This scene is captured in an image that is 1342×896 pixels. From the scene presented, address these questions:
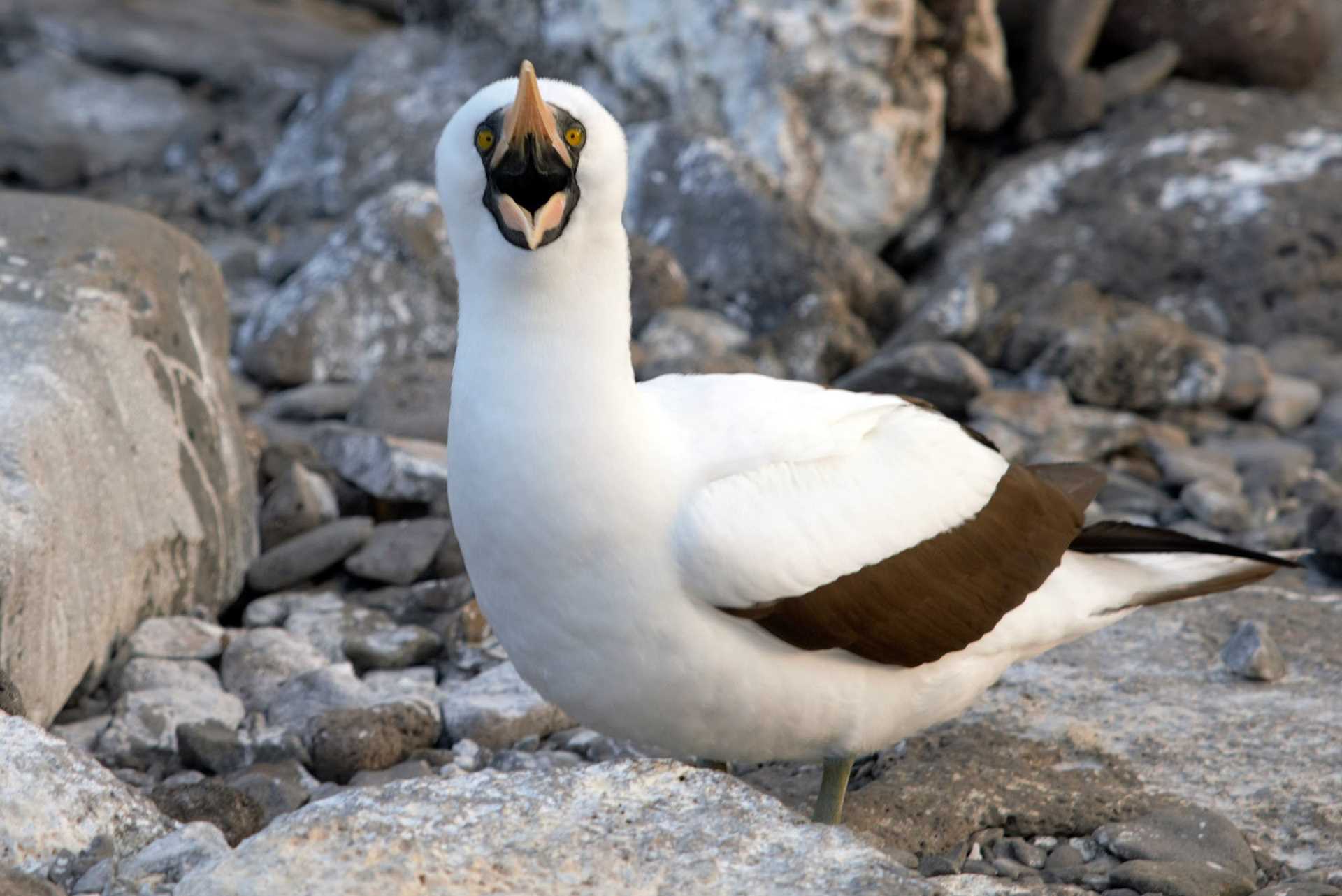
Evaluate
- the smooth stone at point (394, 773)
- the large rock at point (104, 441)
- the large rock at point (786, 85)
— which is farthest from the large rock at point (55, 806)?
the large rock at point (786, 85)

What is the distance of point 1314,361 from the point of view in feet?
24.8

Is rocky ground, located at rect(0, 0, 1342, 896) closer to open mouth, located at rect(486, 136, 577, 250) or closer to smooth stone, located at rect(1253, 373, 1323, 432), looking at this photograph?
smooth stone, located at rect(1253, 373, 1323, 432)

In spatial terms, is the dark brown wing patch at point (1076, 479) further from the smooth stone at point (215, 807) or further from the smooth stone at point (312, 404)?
the smooth stone at point (312, 404)

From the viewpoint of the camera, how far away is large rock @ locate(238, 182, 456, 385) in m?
7.07

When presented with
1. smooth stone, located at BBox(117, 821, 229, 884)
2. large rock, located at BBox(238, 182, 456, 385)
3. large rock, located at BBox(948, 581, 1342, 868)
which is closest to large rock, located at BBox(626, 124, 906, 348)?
large rock, located at BBox(238, 182, 456, 385)

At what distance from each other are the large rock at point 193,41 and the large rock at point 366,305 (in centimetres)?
397

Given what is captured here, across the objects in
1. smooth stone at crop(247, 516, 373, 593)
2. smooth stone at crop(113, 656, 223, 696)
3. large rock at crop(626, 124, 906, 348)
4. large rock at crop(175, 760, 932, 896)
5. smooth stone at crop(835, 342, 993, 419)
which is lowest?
smooth stone at crop(113, 656, 223, 696)

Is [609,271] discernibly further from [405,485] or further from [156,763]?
[405,485]

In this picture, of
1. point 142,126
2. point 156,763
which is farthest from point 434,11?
point 156,763

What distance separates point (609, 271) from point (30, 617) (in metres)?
1.68

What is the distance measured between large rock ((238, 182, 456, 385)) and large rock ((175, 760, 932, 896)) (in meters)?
4.60

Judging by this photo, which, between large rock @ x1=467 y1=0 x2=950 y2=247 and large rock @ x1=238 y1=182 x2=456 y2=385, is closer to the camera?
large rock @ x1=238 y1=182 x2=456 y2=385

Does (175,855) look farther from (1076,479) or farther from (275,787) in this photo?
(1076,479)

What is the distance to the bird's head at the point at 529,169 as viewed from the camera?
117 inches
